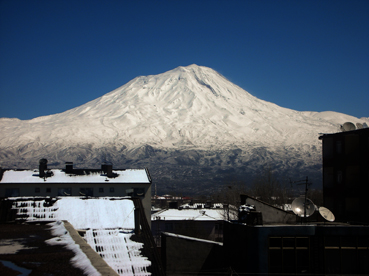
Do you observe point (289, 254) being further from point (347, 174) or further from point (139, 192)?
point (139, 192)

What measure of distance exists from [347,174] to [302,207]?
406 inches

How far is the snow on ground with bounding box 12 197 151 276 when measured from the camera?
18.2m

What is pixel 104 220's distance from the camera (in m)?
25.4

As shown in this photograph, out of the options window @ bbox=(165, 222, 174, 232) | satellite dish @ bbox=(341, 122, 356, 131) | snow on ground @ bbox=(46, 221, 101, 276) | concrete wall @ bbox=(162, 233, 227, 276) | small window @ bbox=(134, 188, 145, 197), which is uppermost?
satellite dish @ bbox=(341, 122, 356, 131)

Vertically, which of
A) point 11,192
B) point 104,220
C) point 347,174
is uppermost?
point 347,174

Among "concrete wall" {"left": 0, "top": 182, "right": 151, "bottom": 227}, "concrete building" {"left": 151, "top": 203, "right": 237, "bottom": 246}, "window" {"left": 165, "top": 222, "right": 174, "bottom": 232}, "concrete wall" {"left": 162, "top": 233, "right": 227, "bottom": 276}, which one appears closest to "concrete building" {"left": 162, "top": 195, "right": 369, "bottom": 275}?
"concrete wall" {"left": 162, "top": 233, "right": 227, "bottom": 276}

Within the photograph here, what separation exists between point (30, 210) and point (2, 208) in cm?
155

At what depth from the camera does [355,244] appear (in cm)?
2184

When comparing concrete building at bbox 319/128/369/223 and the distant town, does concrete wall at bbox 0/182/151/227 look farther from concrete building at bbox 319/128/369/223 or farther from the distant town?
the distant town

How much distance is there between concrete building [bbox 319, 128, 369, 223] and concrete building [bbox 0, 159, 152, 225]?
1077 inches

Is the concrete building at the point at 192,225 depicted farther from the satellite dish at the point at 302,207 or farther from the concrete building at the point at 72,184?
the satellite dish at the point at 302,207

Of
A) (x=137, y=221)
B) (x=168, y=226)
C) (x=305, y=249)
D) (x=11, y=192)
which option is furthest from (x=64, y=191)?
(x=305, y=249)

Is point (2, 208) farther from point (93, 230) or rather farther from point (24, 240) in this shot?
point (24, 240)

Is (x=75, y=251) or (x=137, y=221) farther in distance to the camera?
(x=137, y=221)
